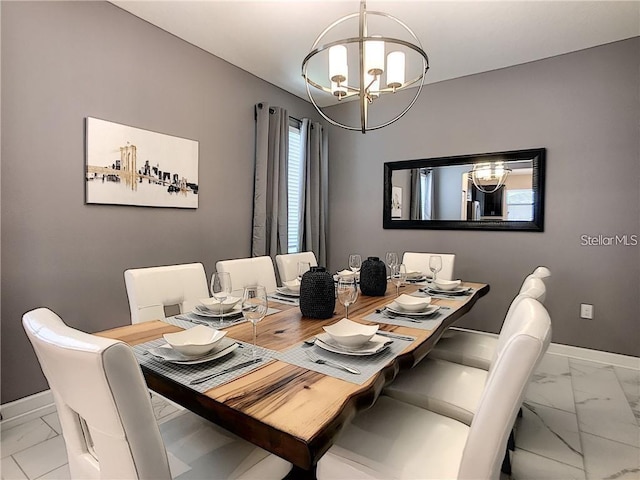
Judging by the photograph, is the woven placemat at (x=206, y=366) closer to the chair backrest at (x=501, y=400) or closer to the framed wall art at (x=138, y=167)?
the chair backrest at (x=501, y=400)

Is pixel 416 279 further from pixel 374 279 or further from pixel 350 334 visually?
pixel 350 334

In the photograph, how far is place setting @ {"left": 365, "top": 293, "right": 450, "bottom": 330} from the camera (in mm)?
1531

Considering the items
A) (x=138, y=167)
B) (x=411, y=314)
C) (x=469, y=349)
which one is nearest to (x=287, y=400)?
(x=411, y=314)

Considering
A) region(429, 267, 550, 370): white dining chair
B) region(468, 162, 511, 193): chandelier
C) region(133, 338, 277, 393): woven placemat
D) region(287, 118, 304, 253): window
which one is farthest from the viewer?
region(287, 118, 304, 253): window

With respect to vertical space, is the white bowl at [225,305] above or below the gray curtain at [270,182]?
below

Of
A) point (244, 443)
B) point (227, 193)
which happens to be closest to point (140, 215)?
point (227, 193)

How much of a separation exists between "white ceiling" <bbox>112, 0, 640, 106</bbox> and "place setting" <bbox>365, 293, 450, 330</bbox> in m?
1.96

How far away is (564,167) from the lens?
3.08m

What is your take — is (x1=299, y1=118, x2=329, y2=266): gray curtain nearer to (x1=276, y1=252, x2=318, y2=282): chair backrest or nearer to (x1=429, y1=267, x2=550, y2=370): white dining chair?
(x1=276, y1=252, x2=318, y2=282): chair backrest

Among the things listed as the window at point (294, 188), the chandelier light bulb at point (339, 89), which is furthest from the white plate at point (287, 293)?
the window at point (294, 188)

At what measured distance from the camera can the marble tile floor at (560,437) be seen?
166 centimetres

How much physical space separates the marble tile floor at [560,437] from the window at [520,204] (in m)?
1.40

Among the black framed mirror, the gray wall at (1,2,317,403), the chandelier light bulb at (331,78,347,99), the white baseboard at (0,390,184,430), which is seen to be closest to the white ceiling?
the gray wall at (1,2,317,403)

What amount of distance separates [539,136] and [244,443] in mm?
3373
